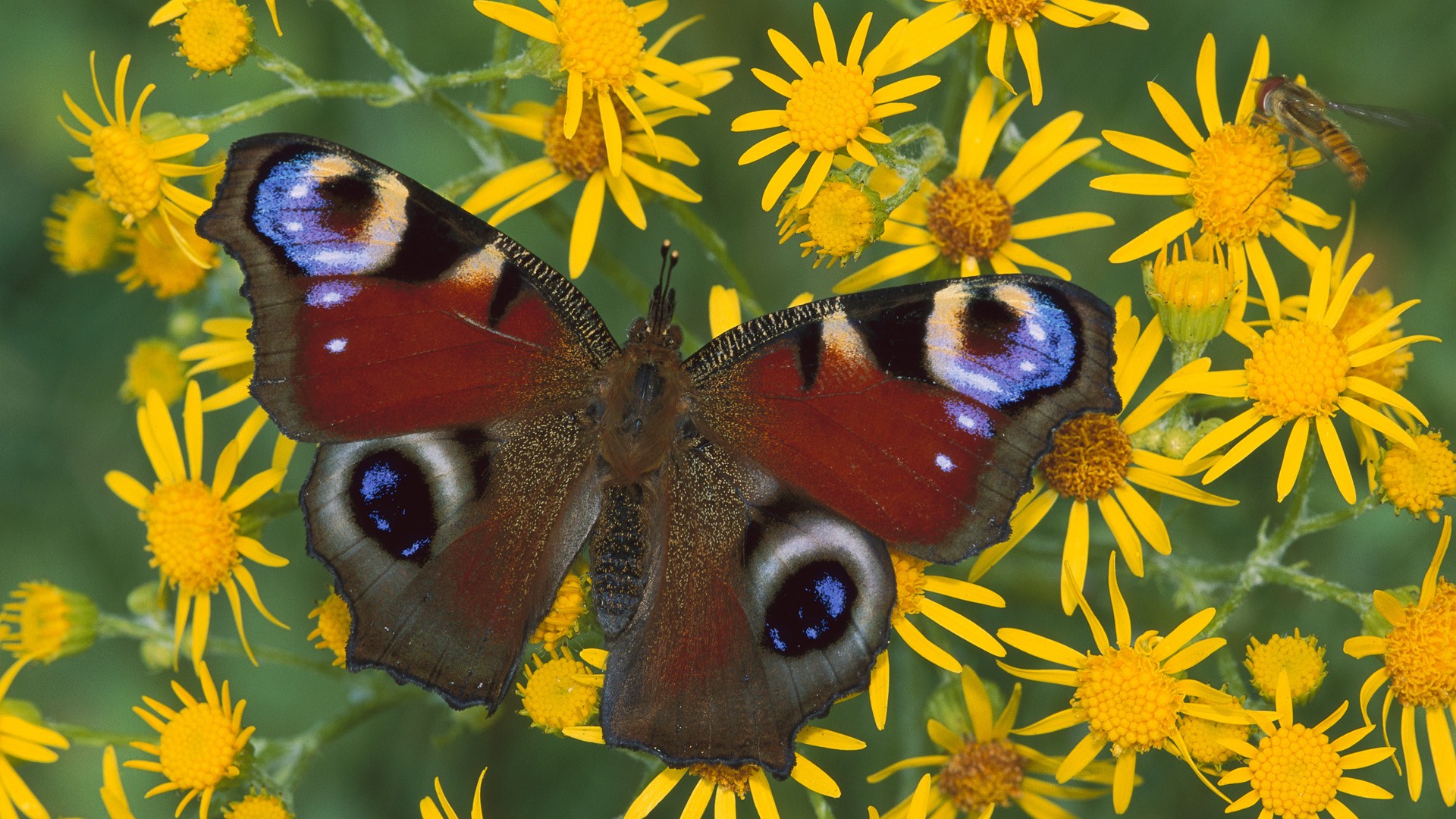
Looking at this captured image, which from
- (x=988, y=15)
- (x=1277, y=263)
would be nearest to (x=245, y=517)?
(x=988, y=15)

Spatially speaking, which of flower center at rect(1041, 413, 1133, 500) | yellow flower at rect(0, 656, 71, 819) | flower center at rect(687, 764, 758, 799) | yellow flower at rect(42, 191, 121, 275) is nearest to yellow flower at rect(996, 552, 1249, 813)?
flower center at rect(1041, 413, 1133, 500)

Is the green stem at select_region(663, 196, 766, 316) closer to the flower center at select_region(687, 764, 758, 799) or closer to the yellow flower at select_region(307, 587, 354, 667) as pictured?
the flower center at select_region(687, 764, 758, 799)

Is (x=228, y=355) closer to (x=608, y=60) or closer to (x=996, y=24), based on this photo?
(x=608, y=60)

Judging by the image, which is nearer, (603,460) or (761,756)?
(761,756)

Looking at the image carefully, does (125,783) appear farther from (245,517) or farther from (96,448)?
(245,517)

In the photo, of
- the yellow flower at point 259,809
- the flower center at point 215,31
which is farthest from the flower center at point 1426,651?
the flower center at point 215,31

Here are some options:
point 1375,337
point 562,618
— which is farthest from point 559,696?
point 1375,337

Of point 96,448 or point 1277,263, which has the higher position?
point 1277,263
